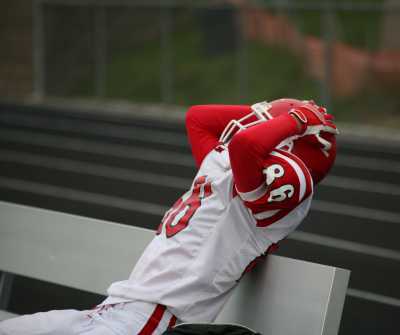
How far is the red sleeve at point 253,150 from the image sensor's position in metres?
2.90

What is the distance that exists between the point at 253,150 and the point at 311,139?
296 mm

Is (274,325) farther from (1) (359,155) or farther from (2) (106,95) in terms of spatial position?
(2) (106,95)

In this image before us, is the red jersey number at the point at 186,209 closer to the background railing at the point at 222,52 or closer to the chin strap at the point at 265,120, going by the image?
the chin strap at the point at 265,120

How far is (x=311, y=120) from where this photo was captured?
121 inches

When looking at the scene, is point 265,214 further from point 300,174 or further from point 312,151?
point 312,151

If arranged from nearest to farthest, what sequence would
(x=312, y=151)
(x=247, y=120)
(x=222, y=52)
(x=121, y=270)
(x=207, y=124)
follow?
(x=312, y=151)
(x=247, y=120)
(x=207, y=124)
(x=121, y=270)
(x=222, y=52)

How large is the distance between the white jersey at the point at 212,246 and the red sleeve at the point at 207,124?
337mm

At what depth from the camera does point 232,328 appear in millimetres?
3010

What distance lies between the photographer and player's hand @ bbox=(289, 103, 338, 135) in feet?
9.94

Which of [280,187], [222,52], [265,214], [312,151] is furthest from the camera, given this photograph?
[222,52]

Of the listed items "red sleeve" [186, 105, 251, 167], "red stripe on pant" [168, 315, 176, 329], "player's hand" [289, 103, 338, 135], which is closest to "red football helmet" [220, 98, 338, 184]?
"player's hand" [289, 103, 338, 135]

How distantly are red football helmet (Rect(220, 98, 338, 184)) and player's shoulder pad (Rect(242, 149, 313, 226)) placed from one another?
10cm

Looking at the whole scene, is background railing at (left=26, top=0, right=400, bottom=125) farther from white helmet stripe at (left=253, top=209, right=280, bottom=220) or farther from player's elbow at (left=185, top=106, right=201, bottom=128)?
white helmet stripe at (left=253, top=209, right=280, bottom=220)

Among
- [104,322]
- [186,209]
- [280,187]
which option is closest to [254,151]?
[280,187]
